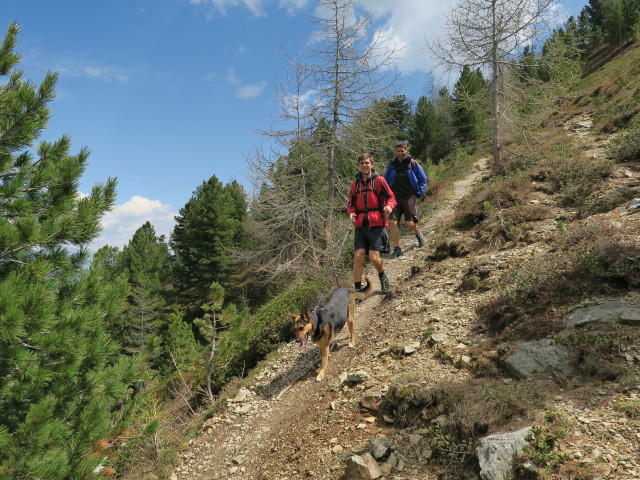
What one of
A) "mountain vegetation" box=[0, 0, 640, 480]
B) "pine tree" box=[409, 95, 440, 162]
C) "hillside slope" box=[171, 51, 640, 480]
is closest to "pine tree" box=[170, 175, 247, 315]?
"mountain vegetation" box=[0, 0, 640, 480]

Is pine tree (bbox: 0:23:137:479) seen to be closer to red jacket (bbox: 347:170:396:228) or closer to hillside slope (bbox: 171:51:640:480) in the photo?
hillside slope (bbox: 171:51:640:480)

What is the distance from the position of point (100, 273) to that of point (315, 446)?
399 centimetres

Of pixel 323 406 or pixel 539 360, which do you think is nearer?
pixel 539 360

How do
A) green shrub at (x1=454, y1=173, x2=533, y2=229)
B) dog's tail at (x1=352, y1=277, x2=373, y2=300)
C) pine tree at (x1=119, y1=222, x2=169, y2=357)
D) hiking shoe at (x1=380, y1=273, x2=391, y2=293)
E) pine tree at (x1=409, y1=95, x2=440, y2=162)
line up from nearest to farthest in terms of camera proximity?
dog's tail at (x1=352, y1=277, x2=373, y2=300), hiking shoe at (x1=380, y1=273, x2=391, y2=293), green shrub at (x1=454, y1=173, x2=533, y2=229), pine tree at (x1=119, y1=222, x2=169, y2=357), pine tree at (x1=409, y1=95, x2=440, y2=162)

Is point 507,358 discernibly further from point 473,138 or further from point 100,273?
point 473,138

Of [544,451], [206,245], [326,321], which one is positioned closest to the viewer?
[544,451]

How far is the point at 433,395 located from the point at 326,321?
6.98 ft

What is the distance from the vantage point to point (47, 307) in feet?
12.7

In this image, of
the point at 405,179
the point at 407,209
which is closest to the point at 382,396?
the point at 407,209

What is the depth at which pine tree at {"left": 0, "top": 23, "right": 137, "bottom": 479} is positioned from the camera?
378 centimetres

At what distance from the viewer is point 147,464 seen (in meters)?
5.68

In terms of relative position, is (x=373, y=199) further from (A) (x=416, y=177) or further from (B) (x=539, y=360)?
(B) (x=539, y=360)

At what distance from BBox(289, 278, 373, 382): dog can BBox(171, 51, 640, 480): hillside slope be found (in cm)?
39

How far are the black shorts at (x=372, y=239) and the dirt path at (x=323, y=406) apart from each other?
118 centimetres
